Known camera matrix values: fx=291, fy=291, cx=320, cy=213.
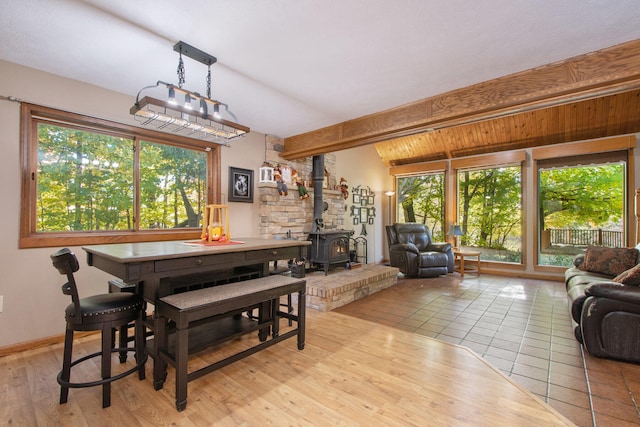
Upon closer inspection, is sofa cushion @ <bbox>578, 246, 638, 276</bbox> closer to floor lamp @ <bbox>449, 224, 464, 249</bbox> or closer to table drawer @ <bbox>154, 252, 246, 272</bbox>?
floor lamp @ <bbox>449, 224, 464, 249</bbox>

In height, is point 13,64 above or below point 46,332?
above

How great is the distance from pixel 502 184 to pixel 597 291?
13.1 feet

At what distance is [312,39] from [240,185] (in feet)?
7.74

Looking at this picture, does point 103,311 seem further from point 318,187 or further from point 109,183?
point 318,187

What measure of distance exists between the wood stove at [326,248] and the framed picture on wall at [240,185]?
46.3 inches

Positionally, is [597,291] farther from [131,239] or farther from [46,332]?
[46,332]

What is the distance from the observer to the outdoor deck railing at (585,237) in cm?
489

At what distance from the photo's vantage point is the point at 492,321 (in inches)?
128

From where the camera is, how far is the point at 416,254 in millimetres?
5441

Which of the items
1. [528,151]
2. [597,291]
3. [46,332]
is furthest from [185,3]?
[528,151]

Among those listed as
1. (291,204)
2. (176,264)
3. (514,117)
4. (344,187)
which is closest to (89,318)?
(176,264)

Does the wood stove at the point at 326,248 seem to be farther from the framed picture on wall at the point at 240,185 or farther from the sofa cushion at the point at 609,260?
the sofa cushion at the point at 609,260

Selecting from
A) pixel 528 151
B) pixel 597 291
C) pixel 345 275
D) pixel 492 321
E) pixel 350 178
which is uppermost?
pixel 528 151

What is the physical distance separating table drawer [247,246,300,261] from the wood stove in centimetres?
183
